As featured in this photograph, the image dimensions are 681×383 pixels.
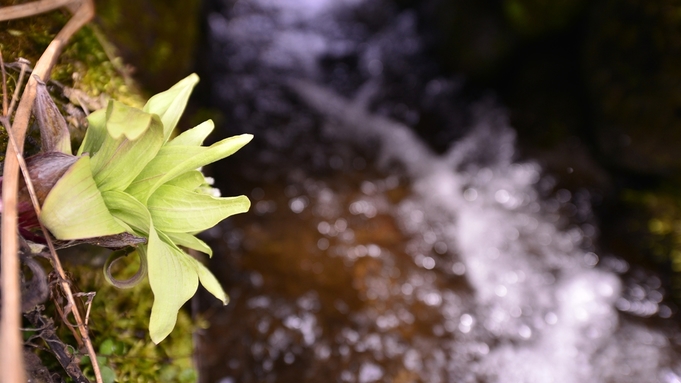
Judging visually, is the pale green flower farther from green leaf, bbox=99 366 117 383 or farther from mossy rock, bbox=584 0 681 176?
mossy rock, bbox=584 0 681 176

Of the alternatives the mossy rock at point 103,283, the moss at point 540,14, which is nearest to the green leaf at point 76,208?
the mossy rock at point 103,283

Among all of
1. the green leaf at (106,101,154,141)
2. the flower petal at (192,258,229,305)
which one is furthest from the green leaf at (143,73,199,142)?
the flower petal at (192,258,229,305)

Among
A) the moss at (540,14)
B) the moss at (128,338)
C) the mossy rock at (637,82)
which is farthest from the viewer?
the moss at (540,14)

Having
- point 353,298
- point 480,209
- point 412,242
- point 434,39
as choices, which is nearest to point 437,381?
point 353,298

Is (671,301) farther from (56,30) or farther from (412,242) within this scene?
(56,30)

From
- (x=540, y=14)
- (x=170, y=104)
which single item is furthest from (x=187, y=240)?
(x=540, y=14)

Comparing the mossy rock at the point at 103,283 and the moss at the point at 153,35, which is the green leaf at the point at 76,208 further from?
the moss at the point at 153,35
